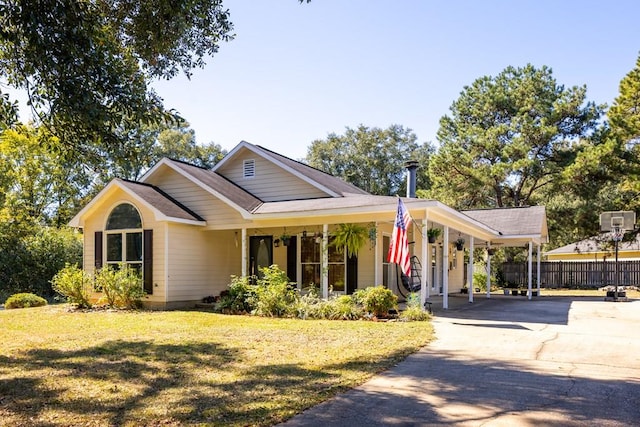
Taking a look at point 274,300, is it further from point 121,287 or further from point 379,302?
point 121,287

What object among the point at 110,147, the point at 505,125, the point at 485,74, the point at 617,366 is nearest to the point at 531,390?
the point at 617,366

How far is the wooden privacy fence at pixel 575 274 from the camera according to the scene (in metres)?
26.0

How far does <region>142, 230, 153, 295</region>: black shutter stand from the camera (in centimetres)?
1406

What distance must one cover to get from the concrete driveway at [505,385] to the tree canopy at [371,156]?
32001mm

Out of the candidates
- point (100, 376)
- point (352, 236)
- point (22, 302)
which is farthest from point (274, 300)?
point (22, 302)

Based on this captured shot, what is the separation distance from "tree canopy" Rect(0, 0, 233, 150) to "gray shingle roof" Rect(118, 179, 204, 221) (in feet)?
20.6

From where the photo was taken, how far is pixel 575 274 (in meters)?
26.8

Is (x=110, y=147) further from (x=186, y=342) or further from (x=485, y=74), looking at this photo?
(x=485, y=74)

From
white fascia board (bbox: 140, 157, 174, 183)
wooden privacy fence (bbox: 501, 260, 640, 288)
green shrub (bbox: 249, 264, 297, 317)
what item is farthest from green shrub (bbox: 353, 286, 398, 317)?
wooden privacy fence (bbox: 501, 260, 640, 288)

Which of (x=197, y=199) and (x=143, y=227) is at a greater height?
(x=197, y=199)

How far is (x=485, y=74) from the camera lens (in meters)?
32.2

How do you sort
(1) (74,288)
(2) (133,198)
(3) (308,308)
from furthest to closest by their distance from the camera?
(2) (133,198)
(1) (74,288)
(3) (308,308)

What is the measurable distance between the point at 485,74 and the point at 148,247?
25557mm

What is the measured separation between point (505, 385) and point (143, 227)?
11282mm
